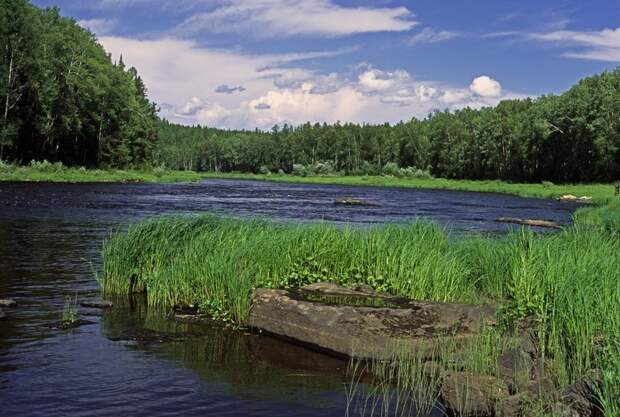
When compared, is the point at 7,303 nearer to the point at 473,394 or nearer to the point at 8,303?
the point at 8,303

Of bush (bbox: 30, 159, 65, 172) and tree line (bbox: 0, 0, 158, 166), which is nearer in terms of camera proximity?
tree line (bbox: 0, 0, 158, 166)

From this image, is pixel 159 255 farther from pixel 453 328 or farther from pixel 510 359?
pixel 510 359

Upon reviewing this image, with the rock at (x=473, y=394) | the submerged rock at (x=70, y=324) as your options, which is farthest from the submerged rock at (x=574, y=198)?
the rock at (x=473, y=394)

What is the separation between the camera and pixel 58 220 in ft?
121

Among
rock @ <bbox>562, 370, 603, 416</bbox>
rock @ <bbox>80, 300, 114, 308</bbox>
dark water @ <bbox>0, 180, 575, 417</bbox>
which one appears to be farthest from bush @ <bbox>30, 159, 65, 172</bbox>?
rock @ <bbox>562, 370, 603, 416</bbox>

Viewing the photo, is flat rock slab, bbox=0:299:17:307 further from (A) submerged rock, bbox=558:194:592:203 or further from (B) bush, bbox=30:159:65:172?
(A) submerged rock, bbox=558:194:592:203

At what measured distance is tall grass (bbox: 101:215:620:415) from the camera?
12.9m

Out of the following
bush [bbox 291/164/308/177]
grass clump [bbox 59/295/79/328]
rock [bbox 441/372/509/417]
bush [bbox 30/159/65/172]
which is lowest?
grass clump [bbox 59/295/79/328]

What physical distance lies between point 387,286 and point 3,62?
252ft

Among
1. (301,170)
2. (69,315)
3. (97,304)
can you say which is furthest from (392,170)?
(69,315)

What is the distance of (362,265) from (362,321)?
333cm

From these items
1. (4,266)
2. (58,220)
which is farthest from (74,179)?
(4,266)

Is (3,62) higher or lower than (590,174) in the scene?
higher

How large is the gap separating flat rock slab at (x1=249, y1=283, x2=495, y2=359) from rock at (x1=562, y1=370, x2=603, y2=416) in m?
3.38
